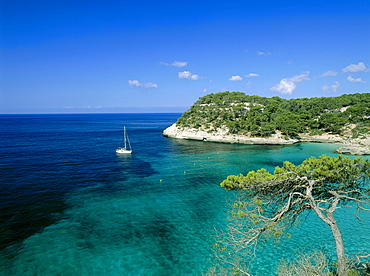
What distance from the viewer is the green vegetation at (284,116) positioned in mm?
64625

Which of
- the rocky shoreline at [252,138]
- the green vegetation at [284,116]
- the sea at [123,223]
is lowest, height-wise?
the sea at [123,223]

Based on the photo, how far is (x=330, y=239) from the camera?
54.1 feet

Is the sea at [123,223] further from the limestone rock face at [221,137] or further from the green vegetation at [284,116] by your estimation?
the green vegetation at [284,116]

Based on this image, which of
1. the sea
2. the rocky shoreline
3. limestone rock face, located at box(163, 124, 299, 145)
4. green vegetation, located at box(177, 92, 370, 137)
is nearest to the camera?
the sea

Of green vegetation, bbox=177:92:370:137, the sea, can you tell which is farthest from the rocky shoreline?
the sea

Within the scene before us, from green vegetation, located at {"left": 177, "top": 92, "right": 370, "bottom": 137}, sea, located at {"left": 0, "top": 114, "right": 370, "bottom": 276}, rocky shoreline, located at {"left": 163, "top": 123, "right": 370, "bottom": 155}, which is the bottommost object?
sea, located at {"left": 0, "top": 114, "right": 370, "bottom": 276}

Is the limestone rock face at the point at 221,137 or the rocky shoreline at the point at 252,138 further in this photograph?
the limestone rock face at the point at 221,137

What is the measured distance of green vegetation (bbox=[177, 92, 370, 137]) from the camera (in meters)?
64.6

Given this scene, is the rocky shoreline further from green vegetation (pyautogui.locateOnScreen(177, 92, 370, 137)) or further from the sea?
the sea

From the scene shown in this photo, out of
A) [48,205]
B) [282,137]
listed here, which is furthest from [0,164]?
[282,137]

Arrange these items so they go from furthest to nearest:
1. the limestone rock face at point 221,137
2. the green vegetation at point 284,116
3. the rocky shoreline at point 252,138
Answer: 1. the green vegetation at point 284,116
2. the limestone rock face at point 221,137
3. the rocky shoreline at point 252,138

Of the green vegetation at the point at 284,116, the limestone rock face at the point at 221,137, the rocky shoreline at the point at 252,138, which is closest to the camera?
the rocky shoreline at the point at 252,138

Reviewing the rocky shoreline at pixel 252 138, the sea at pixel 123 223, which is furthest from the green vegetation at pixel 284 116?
the sea at pixel 123 223

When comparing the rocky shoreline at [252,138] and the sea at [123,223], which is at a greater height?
the rocky shoreline at [252,138]
